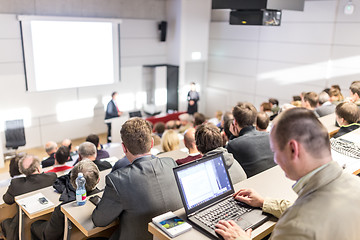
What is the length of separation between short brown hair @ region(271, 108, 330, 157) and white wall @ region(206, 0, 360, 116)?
22.7 feet

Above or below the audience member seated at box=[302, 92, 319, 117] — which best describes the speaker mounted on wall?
above

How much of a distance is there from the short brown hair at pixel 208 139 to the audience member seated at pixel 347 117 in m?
1.49

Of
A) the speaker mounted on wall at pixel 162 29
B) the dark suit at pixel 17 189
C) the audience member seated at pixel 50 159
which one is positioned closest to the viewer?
the dark suit at pixel 17 189

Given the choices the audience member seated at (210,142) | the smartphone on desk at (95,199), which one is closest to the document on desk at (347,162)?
the audience member seated at (210,142)

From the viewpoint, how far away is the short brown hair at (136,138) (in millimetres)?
2369

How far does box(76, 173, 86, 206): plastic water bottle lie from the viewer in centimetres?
236

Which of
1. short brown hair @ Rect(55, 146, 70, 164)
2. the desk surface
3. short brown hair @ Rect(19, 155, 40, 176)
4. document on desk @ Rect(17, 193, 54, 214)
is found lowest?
short brown hair @ Rect(55, 146, 70, 164)

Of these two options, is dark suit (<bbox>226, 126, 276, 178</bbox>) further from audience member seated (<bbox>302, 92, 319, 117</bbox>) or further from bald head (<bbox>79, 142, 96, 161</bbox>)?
audience member seated (<bbox>302, 92, 319, 117</bbox>)

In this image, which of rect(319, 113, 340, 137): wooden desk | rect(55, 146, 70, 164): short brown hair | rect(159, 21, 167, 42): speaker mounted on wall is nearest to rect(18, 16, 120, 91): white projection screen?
rect(159, 21, 167, 42): speaker mounted on wall

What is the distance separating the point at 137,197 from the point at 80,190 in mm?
518

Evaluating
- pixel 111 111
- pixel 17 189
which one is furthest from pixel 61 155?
pixel 111 111

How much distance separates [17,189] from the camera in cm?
333

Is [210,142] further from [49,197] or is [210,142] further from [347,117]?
[347,117]

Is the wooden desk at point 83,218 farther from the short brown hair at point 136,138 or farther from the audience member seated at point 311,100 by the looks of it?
the audience member seated at point 311,100
